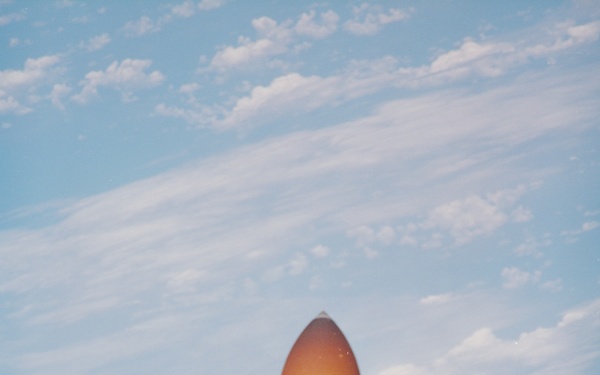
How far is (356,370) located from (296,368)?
129 cm

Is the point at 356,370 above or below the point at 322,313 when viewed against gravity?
below

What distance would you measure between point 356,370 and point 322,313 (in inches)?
59.8

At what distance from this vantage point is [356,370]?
18141mm

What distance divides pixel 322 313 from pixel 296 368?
152cm

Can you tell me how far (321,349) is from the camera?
59.0 feet

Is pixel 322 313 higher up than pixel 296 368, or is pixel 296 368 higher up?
pixel 322 313

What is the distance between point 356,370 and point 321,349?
2.97 ft

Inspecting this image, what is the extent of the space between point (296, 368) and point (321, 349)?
0.66m

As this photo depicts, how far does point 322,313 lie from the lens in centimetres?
1892

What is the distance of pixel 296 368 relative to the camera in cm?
1795
